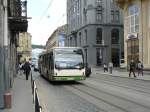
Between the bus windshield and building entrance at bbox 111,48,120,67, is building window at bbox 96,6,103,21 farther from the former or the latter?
the bus windshield

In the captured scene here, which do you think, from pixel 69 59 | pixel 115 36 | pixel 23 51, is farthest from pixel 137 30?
pixel 23 51

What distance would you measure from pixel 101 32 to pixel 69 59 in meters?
56.7

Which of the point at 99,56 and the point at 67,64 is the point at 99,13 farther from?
the point at 67,64

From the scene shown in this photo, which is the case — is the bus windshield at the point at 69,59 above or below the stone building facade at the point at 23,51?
below

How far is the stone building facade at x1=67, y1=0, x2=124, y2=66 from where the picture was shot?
82938 mm

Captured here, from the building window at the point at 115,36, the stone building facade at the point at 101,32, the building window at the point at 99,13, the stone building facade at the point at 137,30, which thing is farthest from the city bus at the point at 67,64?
the building window at the point at 115,36

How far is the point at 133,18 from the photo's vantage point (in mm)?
57531

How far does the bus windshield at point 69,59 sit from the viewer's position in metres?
27.8

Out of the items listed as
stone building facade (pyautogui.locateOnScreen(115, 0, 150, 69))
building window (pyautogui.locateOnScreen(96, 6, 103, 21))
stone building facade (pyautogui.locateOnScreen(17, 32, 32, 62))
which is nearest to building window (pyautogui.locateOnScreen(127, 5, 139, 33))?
stone building facade (pyautogui.locateOnScreen(115, 0, 150, 69))

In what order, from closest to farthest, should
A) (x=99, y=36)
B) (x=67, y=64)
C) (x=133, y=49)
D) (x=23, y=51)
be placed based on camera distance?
(x=67, y=64), (x=133, y=49), (x=99, y=36), (x=23, y=51)

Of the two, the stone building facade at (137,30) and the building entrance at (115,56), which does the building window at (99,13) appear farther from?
the stone building facade at (137,30)

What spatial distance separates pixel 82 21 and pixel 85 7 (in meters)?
3.90

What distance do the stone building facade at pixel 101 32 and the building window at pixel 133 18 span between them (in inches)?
947

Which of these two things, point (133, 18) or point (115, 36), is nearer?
point (133, 18)
